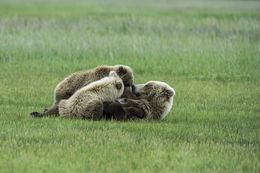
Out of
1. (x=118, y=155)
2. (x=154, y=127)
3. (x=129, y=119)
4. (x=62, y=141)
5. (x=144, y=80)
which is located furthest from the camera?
(x=144, y=80)

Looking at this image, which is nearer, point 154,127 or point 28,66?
point 154,127

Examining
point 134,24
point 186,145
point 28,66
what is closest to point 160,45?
point 28,66

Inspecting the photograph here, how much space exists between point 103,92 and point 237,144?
2591 mm

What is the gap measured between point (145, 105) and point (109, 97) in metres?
0.71

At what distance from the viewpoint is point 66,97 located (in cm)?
810

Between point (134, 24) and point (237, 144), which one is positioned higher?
point (134, 24)

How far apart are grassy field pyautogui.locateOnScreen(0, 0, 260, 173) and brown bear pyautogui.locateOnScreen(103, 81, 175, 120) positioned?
25cm

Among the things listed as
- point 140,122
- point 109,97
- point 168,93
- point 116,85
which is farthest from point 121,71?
point 140,122

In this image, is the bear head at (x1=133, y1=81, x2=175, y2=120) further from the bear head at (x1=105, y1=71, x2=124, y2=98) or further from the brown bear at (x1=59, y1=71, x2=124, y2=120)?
the brown bear at (x1=59, y1=71, x2=124, y2=120)

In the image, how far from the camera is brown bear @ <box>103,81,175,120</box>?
7.66 m

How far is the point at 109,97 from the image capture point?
25.5ft

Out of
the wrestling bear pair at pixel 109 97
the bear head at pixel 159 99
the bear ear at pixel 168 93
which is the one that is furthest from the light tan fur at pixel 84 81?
the bear ear at pixel 168 93

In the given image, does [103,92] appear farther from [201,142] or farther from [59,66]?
[59,66]

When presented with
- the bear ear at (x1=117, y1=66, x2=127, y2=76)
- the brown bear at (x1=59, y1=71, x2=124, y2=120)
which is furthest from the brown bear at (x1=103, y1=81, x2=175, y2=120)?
the bear ear at (x1=117, y1=66, x2=127, y2=76)
